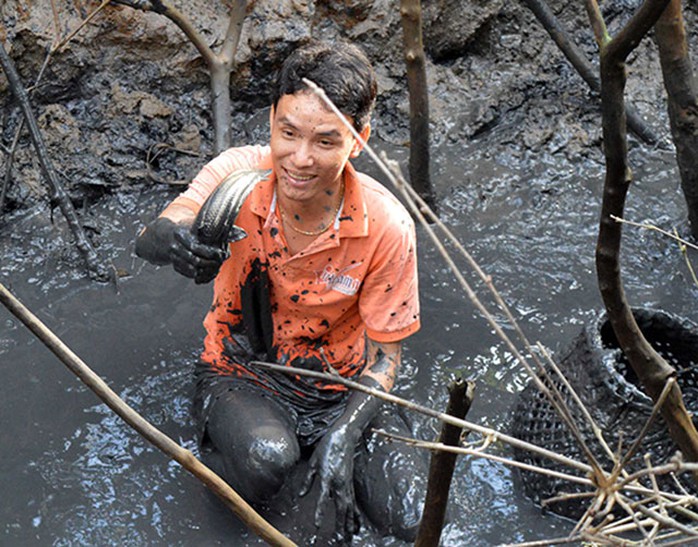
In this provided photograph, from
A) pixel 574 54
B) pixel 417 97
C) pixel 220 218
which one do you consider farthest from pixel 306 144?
pixel 574 54

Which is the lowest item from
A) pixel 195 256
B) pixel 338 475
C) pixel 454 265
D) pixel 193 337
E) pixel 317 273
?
pixel 338 475

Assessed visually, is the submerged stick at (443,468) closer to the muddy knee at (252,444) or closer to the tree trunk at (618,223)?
the tree trunk at (618,223)

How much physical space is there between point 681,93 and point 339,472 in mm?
2420

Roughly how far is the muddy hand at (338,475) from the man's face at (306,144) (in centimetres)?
83

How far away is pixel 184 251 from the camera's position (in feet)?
9.93

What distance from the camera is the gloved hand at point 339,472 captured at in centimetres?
323

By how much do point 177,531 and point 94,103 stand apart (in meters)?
2.70

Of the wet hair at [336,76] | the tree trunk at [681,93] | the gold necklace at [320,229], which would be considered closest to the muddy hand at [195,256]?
the gold necklace at [320,229]

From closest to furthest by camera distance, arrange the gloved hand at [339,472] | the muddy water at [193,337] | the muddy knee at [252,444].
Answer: the gloved hand at [339,472] → the muddy knee at [252,444] → the muddy water at [193,337]

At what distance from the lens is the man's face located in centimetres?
301

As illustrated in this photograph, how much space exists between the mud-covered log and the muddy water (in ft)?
0.33

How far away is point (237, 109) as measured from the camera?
→ 561cm

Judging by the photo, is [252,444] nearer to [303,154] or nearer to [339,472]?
[339,472]

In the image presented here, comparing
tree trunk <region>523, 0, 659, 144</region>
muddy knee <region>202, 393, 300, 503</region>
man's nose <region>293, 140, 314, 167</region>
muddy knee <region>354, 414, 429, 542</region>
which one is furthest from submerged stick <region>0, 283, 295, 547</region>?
tree trunk <region>523, 0, 659, 144</region>
